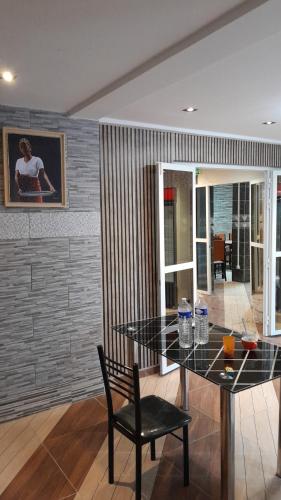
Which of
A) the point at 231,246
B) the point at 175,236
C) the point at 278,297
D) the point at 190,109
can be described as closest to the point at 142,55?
the point at 190,109

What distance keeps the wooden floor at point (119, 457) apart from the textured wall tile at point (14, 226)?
1.44 meters

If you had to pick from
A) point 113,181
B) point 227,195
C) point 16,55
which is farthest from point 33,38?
point 227,195

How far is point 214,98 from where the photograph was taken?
282 cm

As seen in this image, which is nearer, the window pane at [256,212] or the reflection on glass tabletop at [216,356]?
the reflection on glass tabletop at [216,356]

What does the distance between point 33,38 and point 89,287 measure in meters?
1.97

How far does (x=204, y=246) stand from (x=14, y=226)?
5113 mm

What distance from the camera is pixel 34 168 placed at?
2.98m

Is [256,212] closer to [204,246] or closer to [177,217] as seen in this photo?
[204,246]

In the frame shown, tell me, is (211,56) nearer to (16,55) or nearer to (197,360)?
(16,55)

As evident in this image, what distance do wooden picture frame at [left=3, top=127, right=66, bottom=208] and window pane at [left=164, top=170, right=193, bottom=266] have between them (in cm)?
113

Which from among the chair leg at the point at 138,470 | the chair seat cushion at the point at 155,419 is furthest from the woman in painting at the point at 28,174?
the chair leg at the point at 138,470

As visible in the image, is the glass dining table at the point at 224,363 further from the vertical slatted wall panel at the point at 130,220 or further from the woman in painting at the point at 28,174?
the woman in painting at the point at 28,174

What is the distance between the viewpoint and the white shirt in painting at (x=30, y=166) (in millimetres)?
2910

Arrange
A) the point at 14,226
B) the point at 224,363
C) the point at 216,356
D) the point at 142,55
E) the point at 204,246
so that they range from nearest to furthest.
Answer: the point at 142,55
the point at 224,363
the point at 216,356
the point at 14,226
the point at 204,246
